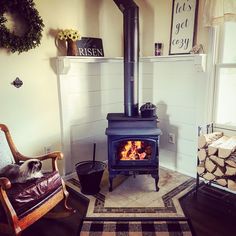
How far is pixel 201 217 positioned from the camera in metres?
2.41

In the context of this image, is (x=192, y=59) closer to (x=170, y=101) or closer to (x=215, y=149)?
(x=170, y=101)

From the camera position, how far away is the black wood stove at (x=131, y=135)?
2754mm

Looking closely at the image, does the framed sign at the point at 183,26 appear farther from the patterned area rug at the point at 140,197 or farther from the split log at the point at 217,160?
the patterned area rug at the point at 140,197

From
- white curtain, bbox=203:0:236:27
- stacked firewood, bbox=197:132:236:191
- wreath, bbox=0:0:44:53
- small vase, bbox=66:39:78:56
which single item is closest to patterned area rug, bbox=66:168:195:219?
stacked firewood, bbox=197:132:236:191

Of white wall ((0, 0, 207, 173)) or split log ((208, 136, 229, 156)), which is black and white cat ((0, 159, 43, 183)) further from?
split log ((208, 136, 229, 156))

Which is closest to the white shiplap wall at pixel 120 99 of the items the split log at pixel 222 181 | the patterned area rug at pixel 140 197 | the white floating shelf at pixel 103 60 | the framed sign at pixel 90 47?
the white floating shelf at pixel 103 60

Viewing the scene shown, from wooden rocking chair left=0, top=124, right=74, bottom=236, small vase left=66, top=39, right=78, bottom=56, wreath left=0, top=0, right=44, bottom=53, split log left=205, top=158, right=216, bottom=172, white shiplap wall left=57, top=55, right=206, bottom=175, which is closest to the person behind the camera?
wooden rocking chair left=0, top=124, right=74, bottom=236

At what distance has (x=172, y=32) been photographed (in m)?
3.12

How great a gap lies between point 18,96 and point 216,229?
91.1 inches

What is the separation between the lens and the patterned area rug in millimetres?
2445

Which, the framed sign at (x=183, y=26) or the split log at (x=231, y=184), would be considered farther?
the framed sign at (x=183, y=26)

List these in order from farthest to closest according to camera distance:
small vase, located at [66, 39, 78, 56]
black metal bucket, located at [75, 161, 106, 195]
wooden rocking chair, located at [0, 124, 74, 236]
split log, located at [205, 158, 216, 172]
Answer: small vase, located at [66, 39, 78, 56], black metal bucket, located at [75, 161, 106, 195], split log, located at [205, 158, 216, 172], wooden rocking chair, located at [0, 124, 74, 236]

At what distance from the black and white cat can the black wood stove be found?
826mm

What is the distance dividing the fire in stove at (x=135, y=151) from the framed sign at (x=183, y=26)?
4.01 feet
